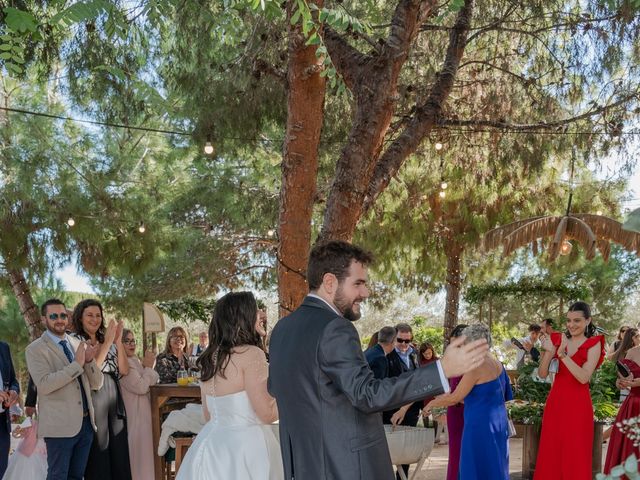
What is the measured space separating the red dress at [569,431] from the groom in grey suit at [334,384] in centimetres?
393

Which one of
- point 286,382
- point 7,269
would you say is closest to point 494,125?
point 286,382

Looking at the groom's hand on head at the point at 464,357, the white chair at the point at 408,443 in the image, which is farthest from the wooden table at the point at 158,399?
the groom's hand on head at the point at 464,357

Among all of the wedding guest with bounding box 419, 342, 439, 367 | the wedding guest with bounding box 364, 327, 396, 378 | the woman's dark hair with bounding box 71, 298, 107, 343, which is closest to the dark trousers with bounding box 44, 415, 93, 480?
the woman's dark hair with bounding box 71, 298, 107, 343

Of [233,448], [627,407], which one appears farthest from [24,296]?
[233,448]

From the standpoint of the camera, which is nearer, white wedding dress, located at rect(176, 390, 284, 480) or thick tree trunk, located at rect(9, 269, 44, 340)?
white wedding dress, located at rect(176, 390, 284, 480)

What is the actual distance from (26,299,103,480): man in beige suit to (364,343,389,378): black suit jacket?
2.41 meters

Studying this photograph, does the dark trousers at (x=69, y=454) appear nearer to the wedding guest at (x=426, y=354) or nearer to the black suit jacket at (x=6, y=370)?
the black suit jacket at (x=6, y=370)

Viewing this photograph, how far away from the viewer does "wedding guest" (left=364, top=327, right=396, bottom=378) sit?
7.57m

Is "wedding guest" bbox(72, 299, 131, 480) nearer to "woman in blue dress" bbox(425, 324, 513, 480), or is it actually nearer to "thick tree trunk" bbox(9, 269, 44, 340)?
"woman in blue dress" bbox(425, 324, 513, 480)

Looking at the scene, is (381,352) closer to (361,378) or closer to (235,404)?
(235,404)

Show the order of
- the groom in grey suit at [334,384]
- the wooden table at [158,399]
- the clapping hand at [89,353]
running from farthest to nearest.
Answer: the wooden table at [158,399] < the clapping hand at [89,353] < the groom in grey suit at [334,384]

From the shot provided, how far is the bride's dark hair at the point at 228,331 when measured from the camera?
430 centimetres

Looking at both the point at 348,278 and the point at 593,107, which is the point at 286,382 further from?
the point at 593,107

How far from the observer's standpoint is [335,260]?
325cm
